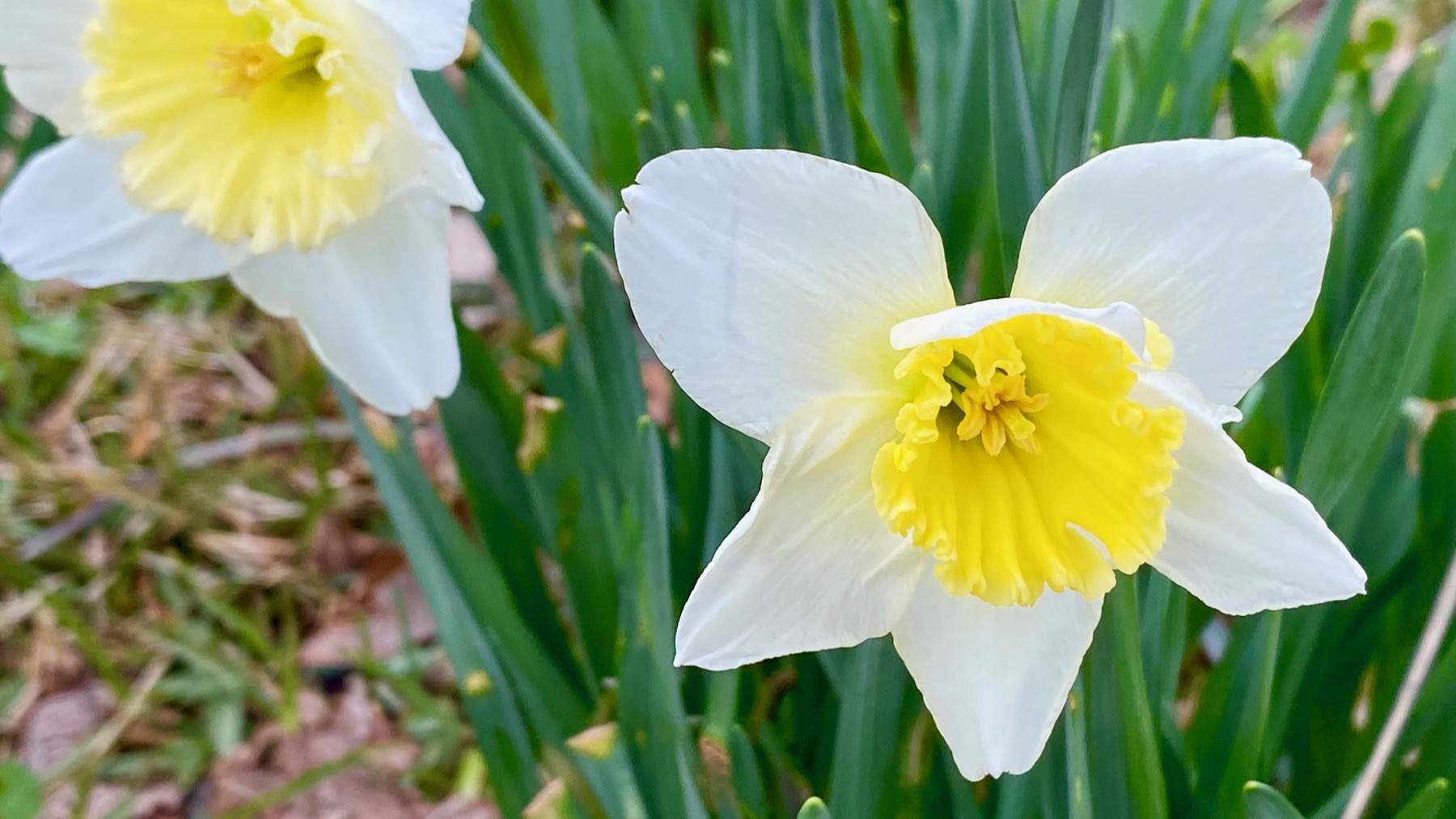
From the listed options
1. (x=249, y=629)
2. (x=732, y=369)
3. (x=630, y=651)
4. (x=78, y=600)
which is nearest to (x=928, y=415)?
(x=732, y=369)

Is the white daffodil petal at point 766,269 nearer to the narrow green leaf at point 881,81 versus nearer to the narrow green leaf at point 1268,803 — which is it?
the narrow green leaf at point 1268,803

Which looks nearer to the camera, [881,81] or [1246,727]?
[1246,727]

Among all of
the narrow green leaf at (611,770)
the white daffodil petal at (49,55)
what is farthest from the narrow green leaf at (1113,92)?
the white daffodil petal at (49,55)

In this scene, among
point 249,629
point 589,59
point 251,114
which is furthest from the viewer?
point 249,629

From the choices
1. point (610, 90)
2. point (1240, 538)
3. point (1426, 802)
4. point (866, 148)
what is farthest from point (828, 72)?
point (1426, 802)

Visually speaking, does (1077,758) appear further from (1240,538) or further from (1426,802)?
(1426,802)

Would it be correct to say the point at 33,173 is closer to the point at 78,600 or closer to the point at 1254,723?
the point at 78,600
